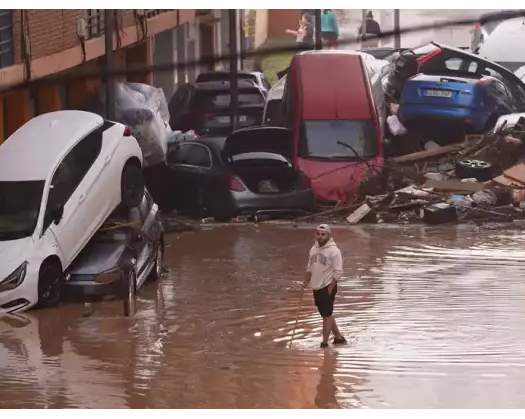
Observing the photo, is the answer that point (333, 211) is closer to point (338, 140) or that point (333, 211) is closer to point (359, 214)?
point (359, 214)


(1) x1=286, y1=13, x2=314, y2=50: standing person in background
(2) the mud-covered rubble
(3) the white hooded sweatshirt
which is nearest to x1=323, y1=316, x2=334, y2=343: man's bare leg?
(3) the white hooded sweatshirt

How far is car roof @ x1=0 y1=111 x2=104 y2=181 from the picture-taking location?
370 inches

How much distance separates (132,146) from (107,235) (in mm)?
688

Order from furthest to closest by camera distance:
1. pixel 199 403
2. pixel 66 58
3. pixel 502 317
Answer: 1. pixel 66 58
2. pixel 502 317
3. pixel 199 403

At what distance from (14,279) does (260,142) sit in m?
2.08

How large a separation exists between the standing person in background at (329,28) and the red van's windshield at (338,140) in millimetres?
603

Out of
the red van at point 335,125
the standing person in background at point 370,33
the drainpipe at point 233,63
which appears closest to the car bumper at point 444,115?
the red van at point 335,125

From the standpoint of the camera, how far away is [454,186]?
394 inches

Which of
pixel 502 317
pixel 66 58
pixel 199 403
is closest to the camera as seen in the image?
pixel 199 403

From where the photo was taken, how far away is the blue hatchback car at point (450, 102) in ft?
32.9

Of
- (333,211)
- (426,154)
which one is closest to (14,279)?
(333,211)

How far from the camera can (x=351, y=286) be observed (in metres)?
9.39
